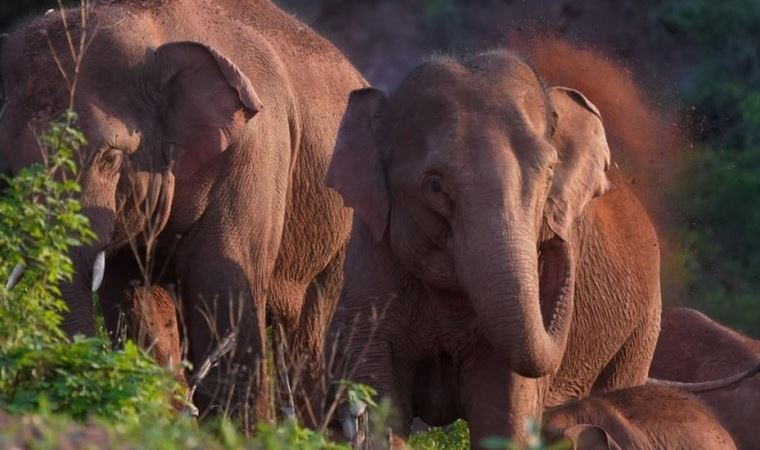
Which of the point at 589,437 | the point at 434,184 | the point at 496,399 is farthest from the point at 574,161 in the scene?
the point at 589,437

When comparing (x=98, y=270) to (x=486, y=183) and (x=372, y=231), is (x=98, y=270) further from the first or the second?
(x=486, y=183)

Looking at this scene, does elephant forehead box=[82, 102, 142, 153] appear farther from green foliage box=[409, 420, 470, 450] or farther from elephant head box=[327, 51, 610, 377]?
green foliage box=[409, 420, 470, 450]

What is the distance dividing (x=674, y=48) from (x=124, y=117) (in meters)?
11.9

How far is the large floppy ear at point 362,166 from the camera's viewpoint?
404 inches

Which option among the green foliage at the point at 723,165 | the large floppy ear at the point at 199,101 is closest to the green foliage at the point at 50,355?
the large floppy ear at the point at 199,101

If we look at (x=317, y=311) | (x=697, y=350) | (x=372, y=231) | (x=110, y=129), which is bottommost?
(x=317, y=311)

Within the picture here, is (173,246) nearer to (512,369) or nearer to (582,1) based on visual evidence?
(512,369)

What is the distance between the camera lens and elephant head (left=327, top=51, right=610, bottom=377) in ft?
31.6

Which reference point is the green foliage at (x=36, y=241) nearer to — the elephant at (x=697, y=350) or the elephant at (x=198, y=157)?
the elephant at (x=198, y=157)

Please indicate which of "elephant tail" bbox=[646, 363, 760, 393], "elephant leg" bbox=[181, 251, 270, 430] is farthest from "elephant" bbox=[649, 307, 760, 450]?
"elephant leg" bbox=[181, 251, 270, 430]

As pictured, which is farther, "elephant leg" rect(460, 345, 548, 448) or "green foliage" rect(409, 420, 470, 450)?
"green foliage" rect(409, 420, 470, 450)

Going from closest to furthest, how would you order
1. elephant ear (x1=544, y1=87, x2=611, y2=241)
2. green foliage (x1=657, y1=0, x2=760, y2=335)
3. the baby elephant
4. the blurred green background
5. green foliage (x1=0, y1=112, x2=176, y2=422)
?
green foliage (x1=0, y1=112, x2=176, y2=422) → elephant ear (x1=544, y1=87, x2=611, y2=241) → the baby elephant → green foliage (x1=657, y1=0, x2=760, y2=335) → the blurred green background

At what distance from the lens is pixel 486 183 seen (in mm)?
9789

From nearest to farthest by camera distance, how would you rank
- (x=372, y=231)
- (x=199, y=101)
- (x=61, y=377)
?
(x=61, y=377)
(x=372, y=231)
(x=199, y=101)
